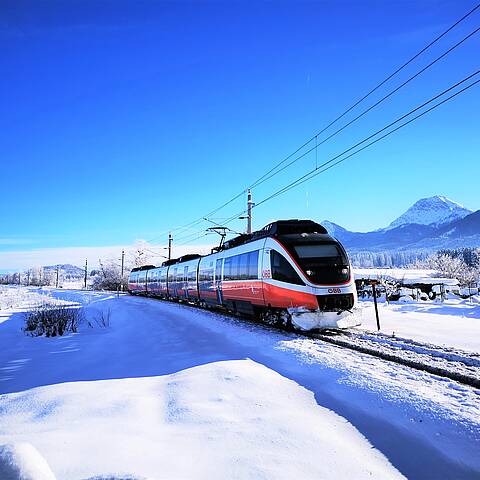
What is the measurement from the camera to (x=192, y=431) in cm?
399

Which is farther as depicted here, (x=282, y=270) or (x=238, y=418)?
(x=282, y=270)

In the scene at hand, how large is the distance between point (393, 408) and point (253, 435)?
188 cm

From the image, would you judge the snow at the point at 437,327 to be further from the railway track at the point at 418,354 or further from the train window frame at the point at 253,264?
the train window frame at the point at 253,264

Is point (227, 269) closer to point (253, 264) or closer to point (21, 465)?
point (253, 264)

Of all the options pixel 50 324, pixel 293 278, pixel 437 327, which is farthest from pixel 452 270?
pixel 50 324

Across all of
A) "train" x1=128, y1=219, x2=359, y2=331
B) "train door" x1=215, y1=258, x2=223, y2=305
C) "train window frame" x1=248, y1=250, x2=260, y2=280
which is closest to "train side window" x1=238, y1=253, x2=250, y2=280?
"train" x1=128, y1=219, x2=359, y2=331

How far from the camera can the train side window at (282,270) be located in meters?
11.2

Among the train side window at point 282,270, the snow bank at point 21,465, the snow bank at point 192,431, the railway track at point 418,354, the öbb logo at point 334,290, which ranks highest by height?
the train side window at point 282,270

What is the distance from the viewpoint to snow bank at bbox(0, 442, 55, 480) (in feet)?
8.52

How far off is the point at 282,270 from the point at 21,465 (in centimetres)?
946

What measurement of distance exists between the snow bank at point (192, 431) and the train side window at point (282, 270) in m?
5.27

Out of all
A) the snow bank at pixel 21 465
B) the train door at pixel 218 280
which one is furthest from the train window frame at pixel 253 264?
the snow bank at pixel 21 465

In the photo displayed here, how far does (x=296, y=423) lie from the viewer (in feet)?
13.7

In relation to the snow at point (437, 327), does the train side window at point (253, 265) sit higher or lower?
higher
